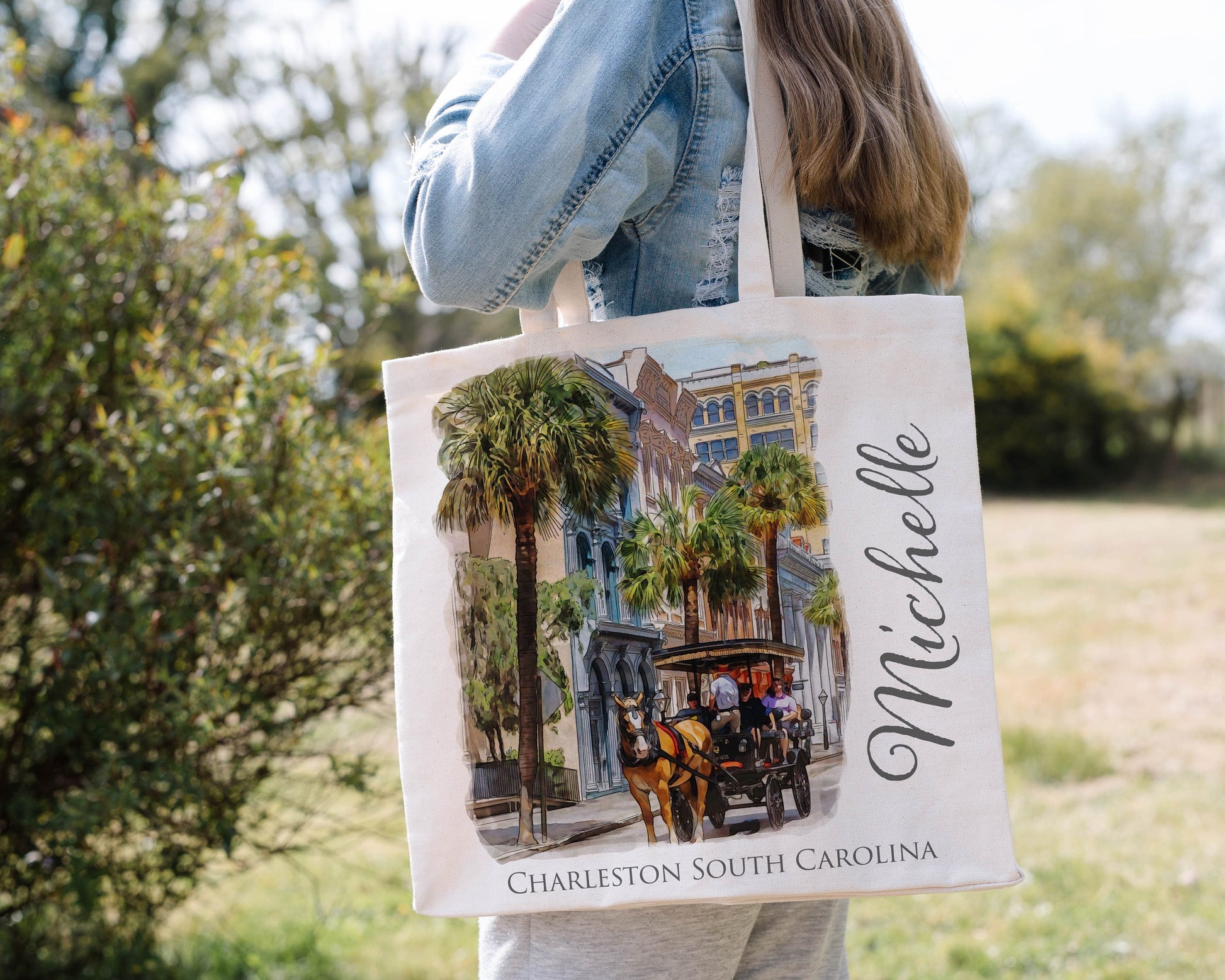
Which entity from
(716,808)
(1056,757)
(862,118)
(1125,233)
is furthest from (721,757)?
(1125,233)

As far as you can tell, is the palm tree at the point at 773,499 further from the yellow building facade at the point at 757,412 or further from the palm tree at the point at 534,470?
the palm tree at the point at 534,470

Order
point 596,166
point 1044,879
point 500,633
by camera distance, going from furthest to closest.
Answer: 1. point 1044,879
2. point 500,633
3. point 596,166

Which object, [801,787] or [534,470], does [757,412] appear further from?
[801,787]

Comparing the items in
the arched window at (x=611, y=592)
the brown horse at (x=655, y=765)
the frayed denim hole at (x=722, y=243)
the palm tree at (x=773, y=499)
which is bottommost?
the brown horse at (x=655, y=765)

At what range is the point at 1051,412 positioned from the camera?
17125mm

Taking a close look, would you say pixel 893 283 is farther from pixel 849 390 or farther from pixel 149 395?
pixel 149 395

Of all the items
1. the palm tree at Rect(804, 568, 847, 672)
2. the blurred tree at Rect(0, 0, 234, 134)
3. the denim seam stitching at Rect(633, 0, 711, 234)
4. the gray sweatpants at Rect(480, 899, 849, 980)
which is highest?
the blurred tree at Rect(0, 0, 234, 134)

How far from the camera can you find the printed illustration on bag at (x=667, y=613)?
1.07m

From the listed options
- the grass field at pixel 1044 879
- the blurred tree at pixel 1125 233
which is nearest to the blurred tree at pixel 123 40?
the grass field at pixel 1044 879

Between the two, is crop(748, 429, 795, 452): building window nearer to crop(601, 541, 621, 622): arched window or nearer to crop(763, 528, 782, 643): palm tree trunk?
crop(763, 528, 782, 643): palm tree trunk

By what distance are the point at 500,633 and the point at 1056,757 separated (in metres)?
4.14

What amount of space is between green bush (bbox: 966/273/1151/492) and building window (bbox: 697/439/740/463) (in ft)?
56.2

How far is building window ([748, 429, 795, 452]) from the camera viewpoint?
3.52 feet

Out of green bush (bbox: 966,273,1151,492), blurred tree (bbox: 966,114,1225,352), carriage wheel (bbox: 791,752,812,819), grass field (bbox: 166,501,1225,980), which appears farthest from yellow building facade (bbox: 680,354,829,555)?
blurred tree (bbox: 966,114,1225,352)
